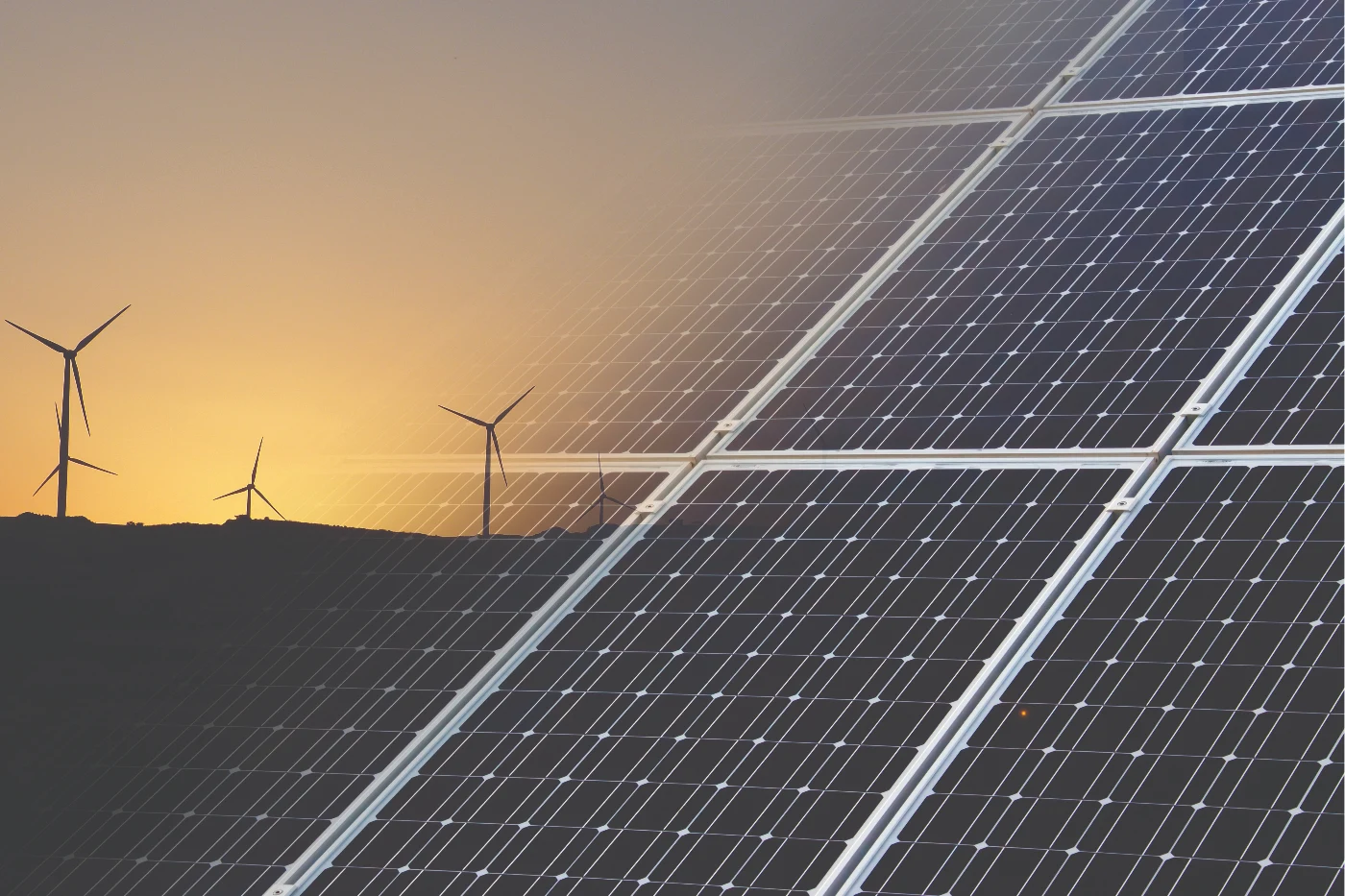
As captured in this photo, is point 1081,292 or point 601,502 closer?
point 601,502

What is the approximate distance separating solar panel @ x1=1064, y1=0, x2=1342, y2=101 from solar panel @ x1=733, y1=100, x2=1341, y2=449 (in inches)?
45.0

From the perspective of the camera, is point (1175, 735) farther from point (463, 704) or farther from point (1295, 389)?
point (463, 704)

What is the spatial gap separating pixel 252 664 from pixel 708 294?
9.72 m

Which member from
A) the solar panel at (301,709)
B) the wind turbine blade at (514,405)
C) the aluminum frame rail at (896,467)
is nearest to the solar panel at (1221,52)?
the aluminum frame rail at (896,467)

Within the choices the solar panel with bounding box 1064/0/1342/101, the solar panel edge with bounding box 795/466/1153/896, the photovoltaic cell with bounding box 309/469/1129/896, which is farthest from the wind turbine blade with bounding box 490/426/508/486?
the solar panel with bounding box 1064/0/1342/101

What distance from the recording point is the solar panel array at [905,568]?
15.6 m

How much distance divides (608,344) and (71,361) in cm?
1741

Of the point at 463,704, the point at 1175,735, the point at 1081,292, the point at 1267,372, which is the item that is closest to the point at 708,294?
the point at 1081,292

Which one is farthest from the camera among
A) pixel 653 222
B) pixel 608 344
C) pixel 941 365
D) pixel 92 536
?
pixel 92 536

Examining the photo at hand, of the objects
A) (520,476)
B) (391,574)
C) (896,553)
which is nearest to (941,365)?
(896,553)

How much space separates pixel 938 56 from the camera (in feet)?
107

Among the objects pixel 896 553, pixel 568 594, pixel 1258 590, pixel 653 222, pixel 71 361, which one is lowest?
pixel 1258 590

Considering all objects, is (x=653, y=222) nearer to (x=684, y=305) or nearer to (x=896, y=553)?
(x=684, y=305)

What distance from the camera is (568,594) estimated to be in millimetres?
19875
